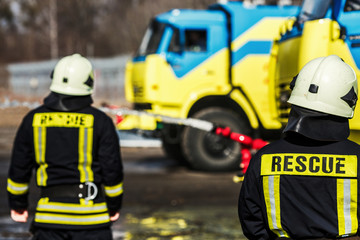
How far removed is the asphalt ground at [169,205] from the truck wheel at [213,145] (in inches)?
8.1

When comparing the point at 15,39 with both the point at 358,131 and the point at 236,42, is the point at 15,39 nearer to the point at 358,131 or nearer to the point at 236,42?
the point at 236,42

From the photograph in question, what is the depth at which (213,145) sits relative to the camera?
37.9 ft

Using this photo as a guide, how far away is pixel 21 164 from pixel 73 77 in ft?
1.96

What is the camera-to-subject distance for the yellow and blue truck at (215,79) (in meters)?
11.5

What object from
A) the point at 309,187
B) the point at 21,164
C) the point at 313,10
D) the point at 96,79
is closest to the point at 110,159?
the point at 21,164

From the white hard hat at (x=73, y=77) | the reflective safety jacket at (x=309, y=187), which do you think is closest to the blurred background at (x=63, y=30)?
the white hard hat at (x=73, y=77)

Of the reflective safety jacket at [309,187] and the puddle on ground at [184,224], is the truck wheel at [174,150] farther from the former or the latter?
the reflective safety jacket at [309,187]

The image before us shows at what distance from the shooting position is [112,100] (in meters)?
29.4

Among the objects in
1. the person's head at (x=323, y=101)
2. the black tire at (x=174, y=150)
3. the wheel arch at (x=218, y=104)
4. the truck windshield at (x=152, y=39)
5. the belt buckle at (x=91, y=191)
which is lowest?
the black tire at (x=174, y=150)

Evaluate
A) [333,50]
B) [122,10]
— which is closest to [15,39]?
[122,10]

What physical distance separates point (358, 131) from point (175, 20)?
7.06 meters

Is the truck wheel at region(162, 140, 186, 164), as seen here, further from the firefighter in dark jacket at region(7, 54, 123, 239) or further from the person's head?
the person's head

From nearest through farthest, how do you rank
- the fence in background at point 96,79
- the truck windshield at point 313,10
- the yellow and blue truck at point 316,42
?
the yellow and blue truck at point 316,42 → the truck windshield at point 313,10 → the fence in background at point 96,79

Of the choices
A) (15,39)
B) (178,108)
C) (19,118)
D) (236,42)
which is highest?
(236,42)
